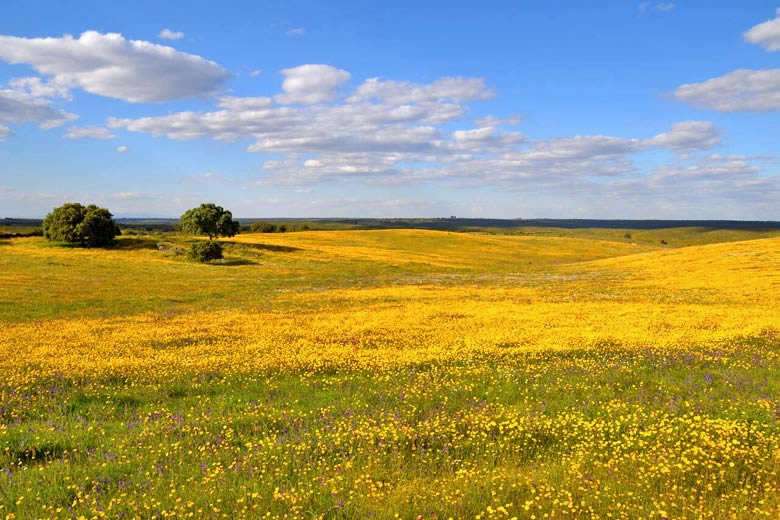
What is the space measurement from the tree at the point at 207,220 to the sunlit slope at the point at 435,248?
4894mm

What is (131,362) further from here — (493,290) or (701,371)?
(493,290)

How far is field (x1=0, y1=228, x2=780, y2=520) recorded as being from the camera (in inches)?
280

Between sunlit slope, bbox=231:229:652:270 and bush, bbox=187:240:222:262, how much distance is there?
15669 millimetres

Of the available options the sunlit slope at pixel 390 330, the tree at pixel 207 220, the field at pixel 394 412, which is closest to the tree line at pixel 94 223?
the tree at pixel 207 220

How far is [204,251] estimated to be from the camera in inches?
2650

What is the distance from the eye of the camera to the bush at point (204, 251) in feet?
221

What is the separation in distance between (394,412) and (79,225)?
80706 millimetres

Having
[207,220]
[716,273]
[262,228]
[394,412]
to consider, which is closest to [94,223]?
[207,220]

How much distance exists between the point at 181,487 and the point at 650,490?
7239 millimetres

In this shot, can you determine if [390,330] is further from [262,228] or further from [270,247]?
[262,228]

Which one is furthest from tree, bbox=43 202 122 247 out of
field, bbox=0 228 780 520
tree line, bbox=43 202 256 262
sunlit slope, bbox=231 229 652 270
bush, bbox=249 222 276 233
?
bush, bbox=249 222 276 233

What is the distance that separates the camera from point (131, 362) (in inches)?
643

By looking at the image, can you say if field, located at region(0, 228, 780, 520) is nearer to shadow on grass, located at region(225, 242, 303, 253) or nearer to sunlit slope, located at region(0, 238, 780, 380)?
sunlit slope, located at region(0, 238, 780, 380)

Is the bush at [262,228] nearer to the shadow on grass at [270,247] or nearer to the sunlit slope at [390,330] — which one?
the shadow on grass at [270,247]
